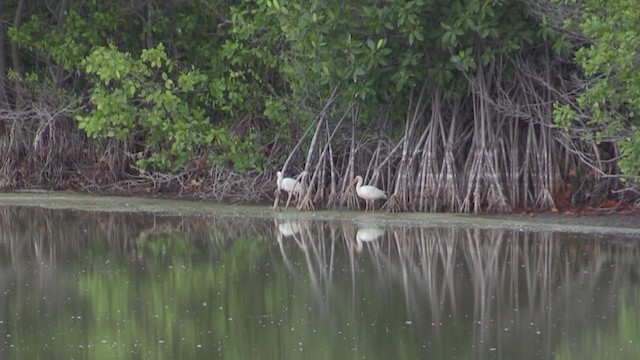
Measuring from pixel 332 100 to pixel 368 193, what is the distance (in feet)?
4.59

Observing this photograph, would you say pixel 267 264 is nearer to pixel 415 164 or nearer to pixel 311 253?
pixel 311 253

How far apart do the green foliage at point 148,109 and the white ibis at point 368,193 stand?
2.09 metres

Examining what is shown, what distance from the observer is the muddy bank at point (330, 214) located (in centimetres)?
1469

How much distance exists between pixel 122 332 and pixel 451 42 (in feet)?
21.1

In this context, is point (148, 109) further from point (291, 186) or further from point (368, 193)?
point (368, 193)

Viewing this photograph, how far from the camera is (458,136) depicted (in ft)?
54.0

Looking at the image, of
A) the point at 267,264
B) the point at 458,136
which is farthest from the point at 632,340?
the point at 458,136

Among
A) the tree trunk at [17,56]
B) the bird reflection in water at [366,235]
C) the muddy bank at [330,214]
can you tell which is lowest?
the bird reflection in water at [366,235]

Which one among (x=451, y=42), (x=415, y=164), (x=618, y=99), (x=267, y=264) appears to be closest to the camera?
(x=267, y=264)

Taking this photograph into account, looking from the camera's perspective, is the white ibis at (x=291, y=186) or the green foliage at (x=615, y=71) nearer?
the green foliage at (x=615, y=71)

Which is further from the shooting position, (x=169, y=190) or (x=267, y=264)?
(x=169, y=190)

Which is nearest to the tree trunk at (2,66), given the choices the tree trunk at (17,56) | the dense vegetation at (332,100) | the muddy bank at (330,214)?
the dense vegetation at (332,100)

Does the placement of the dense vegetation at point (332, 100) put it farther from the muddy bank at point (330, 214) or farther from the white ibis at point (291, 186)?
the muddy bank at point (330, 214)

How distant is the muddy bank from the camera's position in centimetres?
1469
